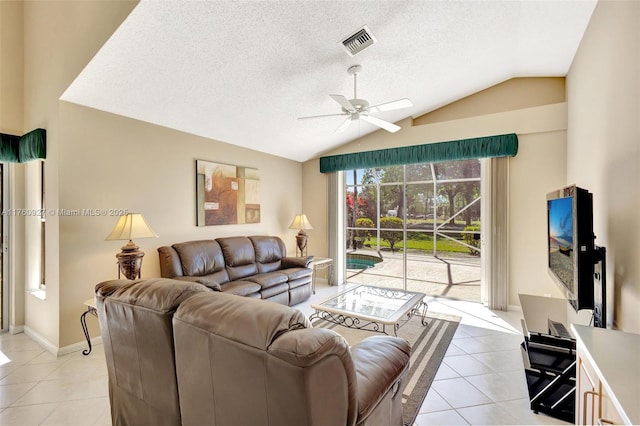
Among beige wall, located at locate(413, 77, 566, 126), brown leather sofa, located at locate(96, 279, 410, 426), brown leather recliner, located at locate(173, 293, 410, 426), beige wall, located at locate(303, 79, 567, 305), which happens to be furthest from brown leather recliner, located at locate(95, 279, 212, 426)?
beige wall, located at locate(413, 77, 566, 126)

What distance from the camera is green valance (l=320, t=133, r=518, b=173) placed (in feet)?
13.2

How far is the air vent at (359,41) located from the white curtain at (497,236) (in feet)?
8.82

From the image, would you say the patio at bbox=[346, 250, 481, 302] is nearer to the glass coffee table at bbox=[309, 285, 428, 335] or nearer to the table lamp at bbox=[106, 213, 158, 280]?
the glass coffee table at bbox=[309, 285, 428, 335]

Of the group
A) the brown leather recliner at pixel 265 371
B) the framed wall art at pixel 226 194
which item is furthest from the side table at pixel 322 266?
the brown leather recliner at pixel 265 371

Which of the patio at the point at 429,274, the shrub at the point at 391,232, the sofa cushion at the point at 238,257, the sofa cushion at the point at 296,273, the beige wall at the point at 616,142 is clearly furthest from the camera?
the shrub at the point at 391,232

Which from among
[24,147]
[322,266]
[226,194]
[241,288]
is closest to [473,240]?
[322,266]

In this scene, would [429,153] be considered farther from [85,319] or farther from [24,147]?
[24,147]

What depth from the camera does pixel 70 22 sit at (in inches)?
105

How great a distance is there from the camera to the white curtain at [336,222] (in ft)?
18.1

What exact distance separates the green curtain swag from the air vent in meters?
3.18

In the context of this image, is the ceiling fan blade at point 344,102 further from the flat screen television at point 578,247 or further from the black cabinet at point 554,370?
the black cabinet at point 554,370

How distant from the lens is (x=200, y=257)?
3.60 metres

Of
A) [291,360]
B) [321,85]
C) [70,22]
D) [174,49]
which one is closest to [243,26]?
[174,49]

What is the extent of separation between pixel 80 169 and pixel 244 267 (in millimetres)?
2186
